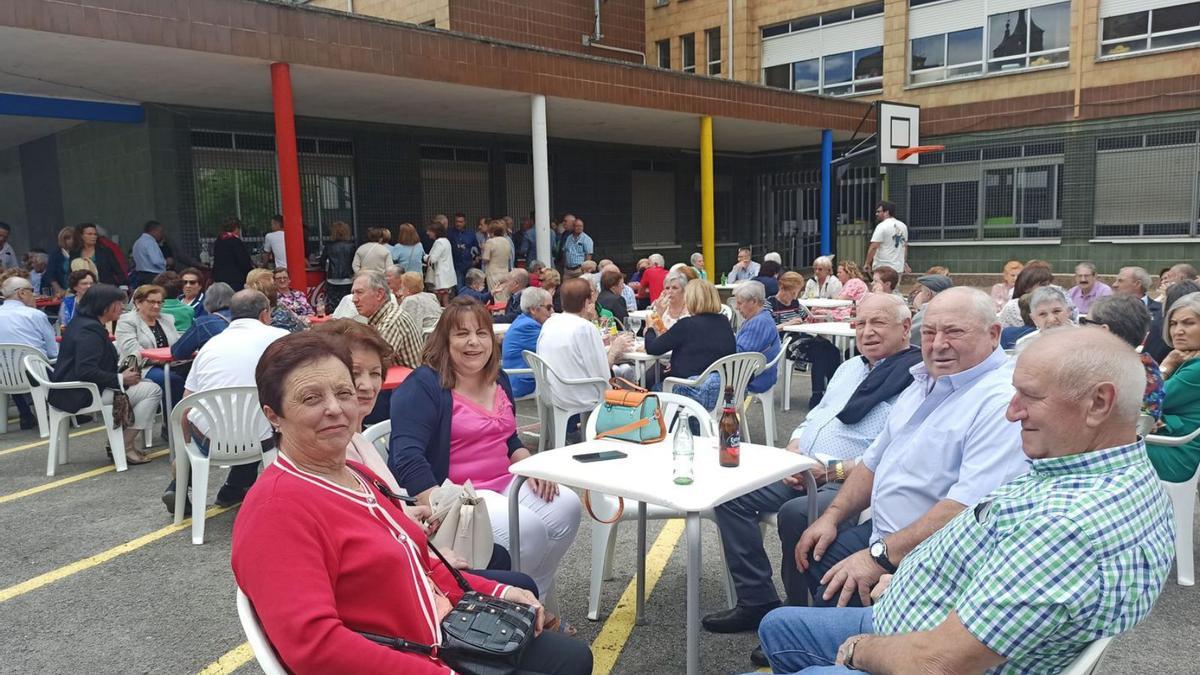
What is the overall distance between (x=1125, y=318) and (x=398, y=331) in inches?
161

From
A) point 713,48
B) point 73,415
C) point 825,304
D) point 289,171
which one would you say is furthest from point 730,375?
point 713,48

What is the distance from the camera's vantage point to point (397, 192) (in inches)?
556

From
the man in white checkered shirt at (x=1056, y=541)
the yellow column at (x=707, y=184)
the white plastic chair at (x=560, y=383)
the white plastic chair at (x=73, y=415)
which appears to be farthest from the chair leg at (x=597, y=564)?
the yellow column at (x=707, y=184)

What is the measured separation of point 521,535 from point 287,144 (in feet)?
23.8

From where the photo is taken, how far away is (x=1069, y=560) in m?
1.50

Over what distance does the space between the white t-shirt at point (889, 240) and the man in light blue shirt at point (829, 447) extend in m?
9.03

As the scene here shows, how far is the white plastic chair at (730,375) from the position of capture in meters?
5.23

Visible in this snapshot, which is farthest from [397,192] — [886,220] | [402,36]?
[886,220]

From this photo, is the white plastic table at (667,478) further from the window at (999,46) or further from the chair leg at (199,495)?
the window at (999,46)

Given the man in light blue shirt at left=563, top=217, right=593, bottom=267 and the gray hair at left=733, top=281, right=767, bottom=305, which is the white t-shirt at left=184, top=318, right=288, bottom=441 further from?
the man in light blue shirt at left=563, top=217, right=593, bottom=267

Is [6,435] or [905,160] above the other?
[905,160]

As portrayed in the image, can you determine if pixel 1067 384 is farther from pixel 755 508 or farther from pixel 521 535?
pixel 521 535

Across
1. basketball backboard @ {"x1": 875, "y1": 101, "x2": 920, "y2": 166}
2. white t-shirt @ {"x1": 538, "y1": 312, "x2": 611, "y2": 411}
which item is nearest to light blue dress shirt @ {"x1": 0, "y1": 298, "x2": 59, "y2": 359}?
white t-shirt @ {"x1": 538, "y1": 312, "x2": 611, "y2": 411}

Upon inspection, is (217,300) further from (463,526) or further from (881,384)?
(881,384)
